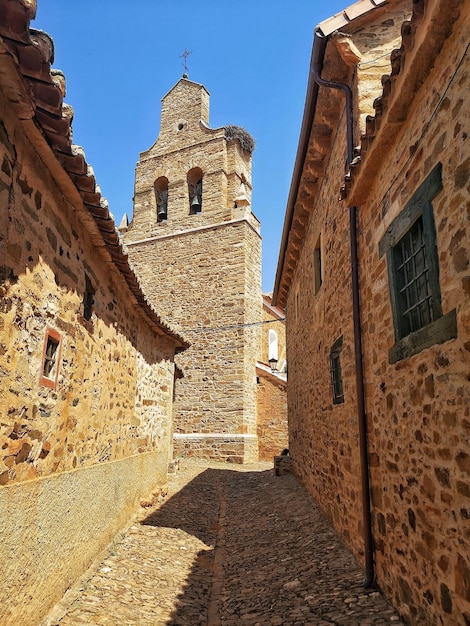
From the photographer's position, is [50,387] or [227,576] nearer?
[50,387]

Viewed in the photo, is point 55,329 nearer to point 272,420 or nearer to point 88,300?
point 88,300

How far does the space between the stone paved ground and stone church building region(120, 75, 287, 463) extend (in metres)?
8.35

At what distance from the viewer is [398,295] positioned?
11.6ft

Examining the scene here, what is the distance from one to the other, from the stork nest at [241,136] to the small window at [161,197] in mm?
3495

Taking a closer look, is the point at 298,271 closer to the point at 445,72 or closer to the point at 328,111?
the point at 328,111

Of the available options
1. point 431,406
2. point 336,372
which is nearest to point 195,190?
point 336,372

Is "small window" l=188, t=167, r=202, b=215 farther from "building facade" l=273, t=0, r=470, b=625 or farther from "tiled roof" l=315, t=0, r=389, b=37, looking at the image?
"tiled roof" l=315, t=0, r=389, b=37

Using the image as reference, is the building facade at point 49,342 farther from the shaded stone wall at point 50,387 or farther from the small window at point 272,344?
the small window at point 272,344

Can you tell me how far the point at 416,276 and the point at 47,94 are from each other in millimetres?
2665

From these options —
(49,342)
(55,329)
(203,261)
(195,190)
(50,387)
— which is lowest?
(50,387)

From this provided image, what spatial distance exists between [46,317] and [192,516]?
504 cm

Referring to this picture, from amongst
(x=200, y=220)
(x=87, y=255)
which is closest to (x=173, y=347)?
(x=87, y=255)

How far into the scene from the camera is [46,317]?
3541mm

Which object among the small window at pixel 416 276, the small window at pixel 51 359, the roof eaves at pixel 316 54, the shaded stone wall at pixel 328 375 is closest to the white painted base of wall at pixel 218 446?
the shaded stone wall at pixel 328 375
